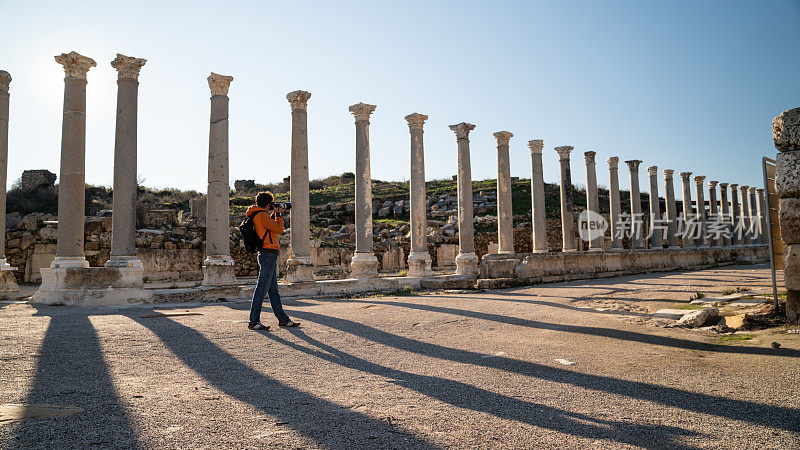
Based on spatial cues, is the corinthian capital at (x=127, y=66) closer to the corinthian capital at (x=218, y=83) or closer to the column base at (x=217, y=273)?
the corinthian capital at (x=218, y=83)

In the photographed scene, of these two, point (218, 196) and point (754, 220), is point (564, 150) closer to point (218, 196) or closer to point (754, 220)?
point (218, 196)

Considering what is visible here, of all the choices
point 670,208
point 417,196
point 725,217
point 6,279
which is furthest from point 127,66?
point 725,217

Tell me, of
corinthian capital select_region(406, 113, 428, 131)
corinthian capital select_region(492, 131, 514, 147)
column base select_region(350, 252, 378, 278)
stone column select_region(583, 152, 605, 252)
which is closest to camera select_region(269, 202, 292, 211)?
column base select_region(350, 252, 378, 278)

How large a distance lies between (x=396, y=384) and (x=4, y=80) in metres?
14.3

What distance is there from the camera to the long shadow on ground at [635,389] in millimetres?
3484

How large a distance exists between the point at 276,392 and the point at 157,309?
23.0 feet

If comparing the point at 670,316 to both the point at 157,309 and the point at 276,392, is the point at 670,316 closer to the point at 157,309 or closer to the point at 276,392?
the point at 276,392

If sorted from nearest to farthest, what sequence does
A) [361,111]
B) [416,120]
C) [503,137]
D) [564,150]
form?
[361,111] → [416,120] → [503,137] → [564,150]

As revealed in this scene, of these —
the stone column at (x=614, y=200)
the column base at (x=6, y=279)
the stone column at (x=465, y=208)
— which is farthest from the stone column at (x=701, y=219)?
the column base at (x=6, y=279)

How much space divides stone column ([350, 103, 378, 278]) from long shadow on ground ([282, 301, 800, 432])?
818 cm

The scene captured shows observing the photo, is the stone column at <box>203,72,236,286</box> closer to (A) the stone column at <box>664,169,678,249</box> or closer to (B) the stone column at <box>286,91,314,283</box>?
(B) the stone column at <box>286,91,314,283</box>

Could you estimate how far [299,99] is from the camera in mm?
14312

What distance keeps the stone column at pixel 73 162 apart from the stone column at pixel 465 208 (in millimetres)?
10662

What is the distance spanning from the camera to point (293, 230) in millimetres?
14094
